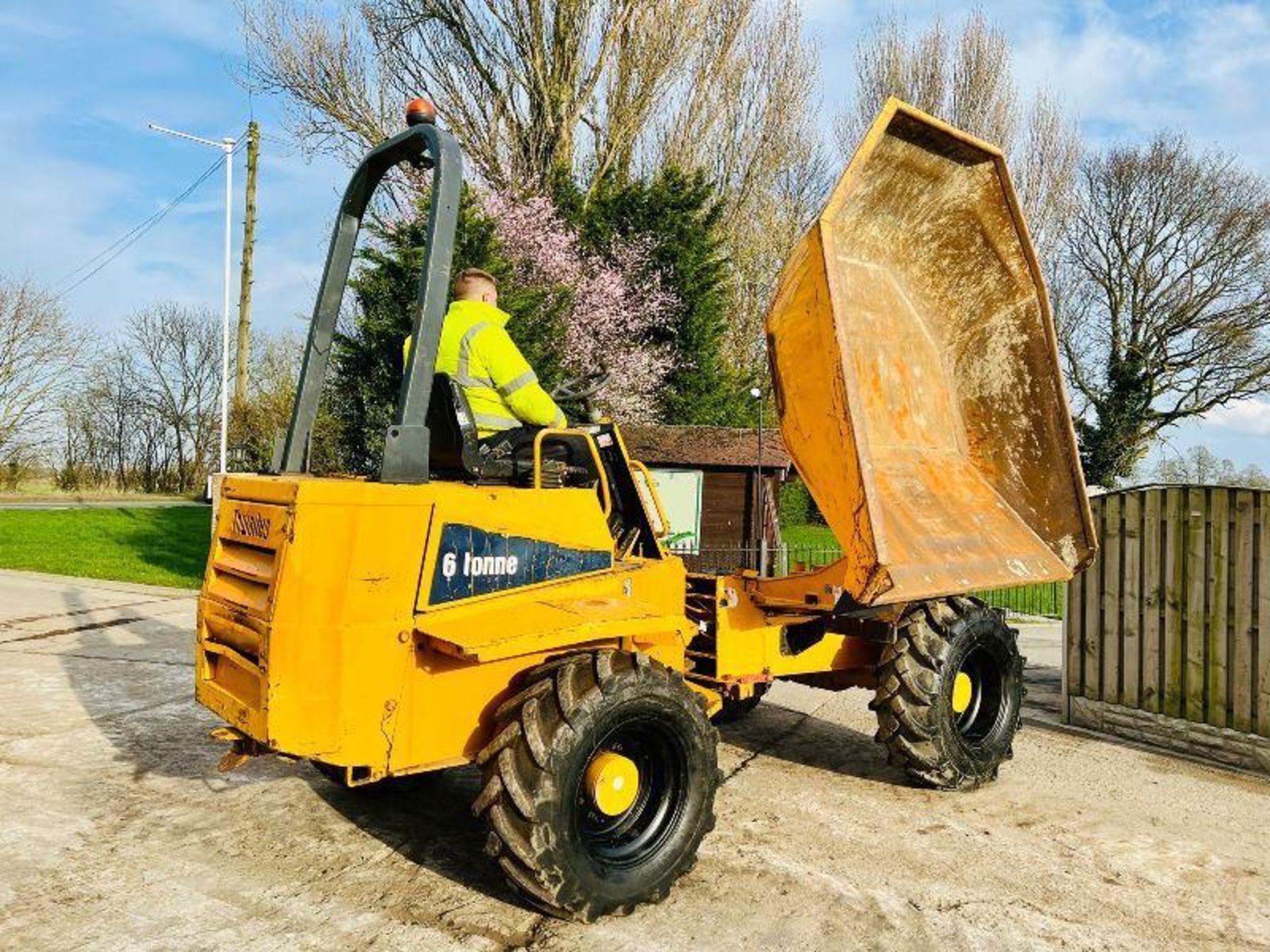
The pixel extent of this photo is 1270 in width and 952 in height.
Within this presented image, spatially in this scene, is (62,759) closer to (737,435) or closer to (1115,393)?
(737,435)

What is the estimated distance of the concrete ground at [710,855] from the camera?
3469 millimetres

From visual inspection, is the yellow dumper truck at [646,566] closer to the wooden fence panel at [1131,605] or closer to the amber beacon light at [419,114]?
the amber beacon light at [419,114]

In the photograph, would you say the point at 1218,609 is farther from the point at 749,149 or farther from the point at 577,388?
the point at 749,149

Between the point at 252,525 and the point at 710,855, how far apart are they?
240cm

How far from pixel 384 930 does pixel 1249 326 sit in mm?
34120

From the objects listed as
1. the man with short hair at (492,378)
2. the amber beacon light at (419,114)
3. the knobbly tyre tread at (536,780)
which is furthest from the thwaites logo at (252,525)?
the amber beacon light at (419,114)

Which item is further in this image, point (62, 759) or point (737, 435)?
point (737, 435)

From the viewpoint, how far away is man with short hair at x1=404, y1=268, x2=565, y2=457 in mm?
3992

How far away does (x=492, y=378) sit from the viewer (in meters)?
4.03

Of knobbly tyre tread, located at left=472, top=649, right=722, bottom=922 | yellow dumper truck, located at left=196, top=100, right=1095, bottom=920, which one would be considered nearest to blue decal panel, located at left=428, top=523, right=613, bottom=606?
yellow dumper truck, located at left=196, top=100, right=1095, bottom=920

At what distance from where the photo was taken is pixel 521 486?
13.2 feet

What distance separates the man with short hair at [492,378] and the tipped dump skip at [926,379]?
1.35 meters

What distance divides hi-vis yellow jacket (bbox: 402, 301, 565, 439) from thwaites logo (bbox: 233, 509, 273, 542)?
938 millimetres

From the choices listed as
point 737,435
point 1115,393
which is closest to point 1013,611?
point 737,435
